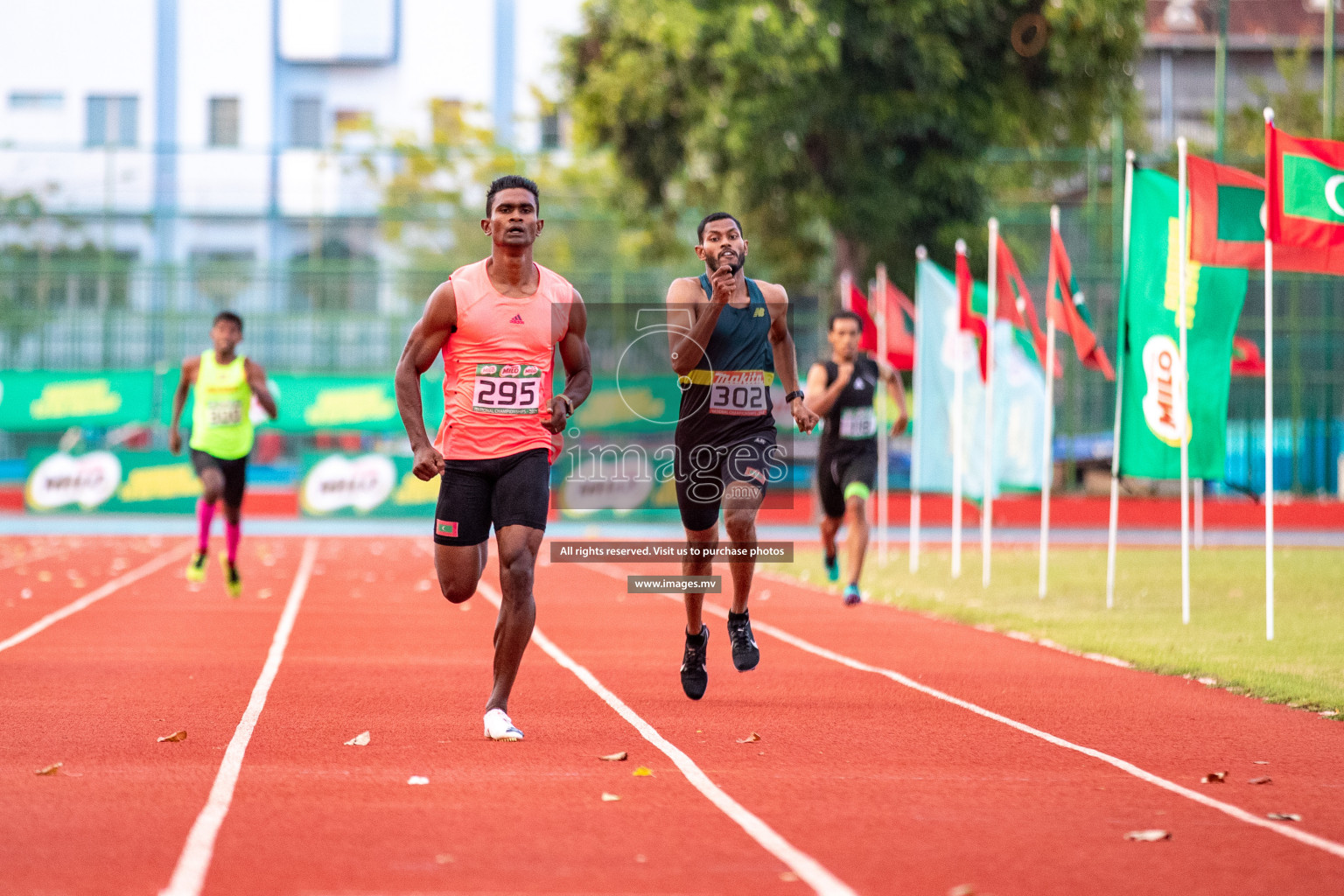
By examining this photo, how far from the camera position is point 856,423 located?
15.2 metres

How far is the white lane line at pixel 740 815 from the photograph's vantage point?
501cm

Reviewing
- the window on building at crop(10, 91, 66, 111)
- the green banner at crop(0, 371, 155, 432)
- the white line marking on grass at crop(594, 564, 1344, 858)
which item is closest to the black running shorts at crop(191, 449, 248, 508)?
the white line marking on grass at crop(594, 564, 1344, 858)

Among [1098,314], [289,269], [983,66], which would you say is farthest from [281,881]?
[1098,314]

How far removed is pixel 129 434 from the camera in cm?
3178

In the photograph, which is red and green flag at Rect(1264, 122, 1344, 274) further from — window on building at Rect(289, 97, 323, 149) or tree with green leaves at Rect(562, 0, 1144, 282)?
window on building at Rect(289, 97, 323, 149)

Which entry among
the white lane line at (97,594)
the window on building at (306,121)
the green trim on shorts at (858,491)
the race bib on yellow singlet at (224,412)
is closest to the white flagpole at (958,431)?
the green trim on shorts at (858,491)

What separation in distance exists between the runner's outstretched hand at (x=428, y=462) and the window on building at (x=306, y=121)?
50.2m

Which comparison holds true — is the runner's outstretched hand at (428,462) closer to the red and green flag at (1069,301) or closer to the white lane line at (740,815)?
the white lane line at (740,815)

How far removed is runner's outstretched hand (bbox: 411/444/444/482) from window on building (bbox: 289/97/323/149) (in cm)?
5025

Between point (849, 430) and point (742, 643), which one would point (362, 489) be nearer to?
point (849, 430)

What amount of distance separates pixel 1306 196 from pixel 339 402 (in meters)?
21.5

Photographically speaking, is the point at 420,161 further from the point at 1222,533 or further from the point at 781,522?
the point at 1222,533

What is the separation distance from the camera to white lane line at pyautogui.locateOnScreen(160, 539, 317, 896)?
4.91 meters

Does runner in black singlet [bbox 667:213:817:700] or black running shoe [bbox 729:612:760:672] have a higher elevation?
runner in black singlet [bbox 667:213:817:700]
